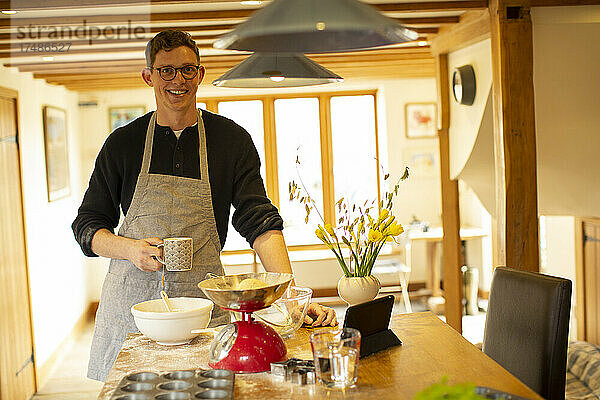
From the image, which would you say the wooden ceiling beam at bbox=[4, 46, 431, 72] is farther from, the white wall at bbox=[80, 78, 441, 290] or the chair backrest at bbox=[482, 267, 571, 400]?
the chair backrest at bbox=[482, 267, 571, 400]

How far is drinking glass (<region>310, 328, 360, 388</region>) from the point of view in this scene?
1.52m

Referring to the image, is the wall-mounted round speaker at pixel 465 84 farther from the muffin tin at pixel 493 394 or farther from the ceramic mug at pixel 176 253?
the muffin tin at pixel 493 394

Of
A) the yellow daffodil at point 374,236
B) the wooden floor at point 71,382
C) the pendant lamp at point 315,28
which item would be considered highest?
the pendant lamp at point 315,28

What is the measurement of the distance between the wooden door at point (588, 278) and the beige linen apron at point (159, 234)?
120 inches

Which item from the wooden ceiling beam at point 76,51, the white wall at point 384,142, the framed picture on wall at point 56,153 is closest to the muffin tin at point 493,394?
the wooden ceiling beam at point 76,51

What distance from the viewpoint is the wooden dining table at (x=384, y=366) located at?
1508mm

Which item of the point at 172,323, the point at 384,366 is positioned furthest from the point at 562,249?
the point at 172,323

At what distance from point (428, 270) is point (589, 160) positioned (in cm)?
360

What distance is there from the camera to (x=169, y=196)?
2.34 m

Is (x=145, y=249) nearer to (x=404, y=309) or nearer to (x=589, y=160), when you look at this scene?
(x=589, y=160)

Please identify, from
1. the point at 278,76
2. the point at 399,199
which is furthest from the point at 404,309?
the point at 278,76

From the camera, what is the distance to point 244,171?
2.37 meters

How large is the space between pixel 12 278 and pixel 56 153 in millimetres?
1747

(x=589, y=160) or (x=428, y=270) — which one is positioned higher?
(x=589, y=160)
